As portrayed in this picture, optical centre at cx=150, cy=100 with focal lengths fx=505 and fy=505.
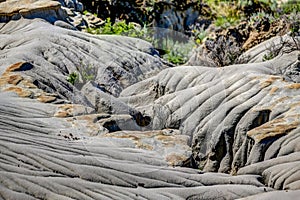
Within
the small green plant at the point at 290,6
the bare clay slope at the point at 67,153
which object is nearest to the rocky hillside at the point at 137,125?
the bare clay slope at the point at 67,153

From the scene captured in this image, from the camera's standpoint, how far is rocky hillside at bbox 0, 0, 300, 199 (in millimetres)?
5539

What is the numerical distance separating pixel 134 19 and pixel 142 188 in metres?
12.6

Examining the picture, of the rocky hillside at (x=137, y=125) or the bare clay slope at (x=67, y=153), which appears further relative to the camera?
the rocky hillside at (x=137, y=125)

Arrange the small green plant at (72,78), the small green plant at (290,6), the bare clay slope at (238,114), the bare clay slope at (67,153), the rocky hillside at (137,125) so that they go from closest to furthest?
1. the bare clay slope at (67,153)
2. the rocky hillside at (137,125)
3. the bare clay slope at (238,114)
4. the small green plant at (72,78)
5. the small green plant at (290,6)

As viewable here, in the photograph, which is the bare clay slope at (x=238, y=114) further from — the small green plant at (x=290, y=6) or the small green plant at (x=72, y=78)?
the small green plant at (x=290, y=6)

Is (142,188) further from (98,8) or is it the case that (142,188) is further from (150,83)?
(98,8)

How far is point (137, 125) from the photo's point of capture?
777 cm

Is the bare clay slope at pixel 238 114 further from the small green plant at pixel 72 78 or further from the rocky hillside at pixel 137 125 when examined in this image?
the small green plant at pixel 72 78

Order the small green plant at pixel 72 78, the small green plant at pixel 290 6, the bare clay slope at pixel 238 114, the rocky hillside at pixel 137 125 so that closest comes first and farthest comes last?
1. the rocky hillside at pixel 137 125
2. the bare clay slope at pixel 238 114
3. the small green plant at pixel 72 78
4. the small green plant at pixel 290 6

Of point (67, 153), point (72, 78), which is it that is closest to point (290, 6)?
point (72, 78)

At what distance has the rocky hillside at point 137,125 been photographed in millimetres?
5539

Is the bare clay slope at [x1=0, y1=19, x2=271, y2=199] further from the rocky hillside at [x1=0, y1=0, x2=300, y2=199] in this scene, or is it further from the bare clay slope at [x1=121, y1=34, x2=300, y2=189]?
the bare clay slope at [x1=121, y1=34, x2=300, y2=189]

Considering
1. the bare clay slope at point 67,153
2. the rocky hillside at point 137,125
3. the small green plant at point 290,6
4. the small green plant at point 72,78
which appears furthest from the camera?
the small green plant at point 290,6

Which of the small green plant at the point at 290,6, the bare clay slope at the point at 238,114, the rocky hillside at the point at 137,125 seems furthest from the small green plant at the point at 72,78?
the small green plant at the point at 290,6
